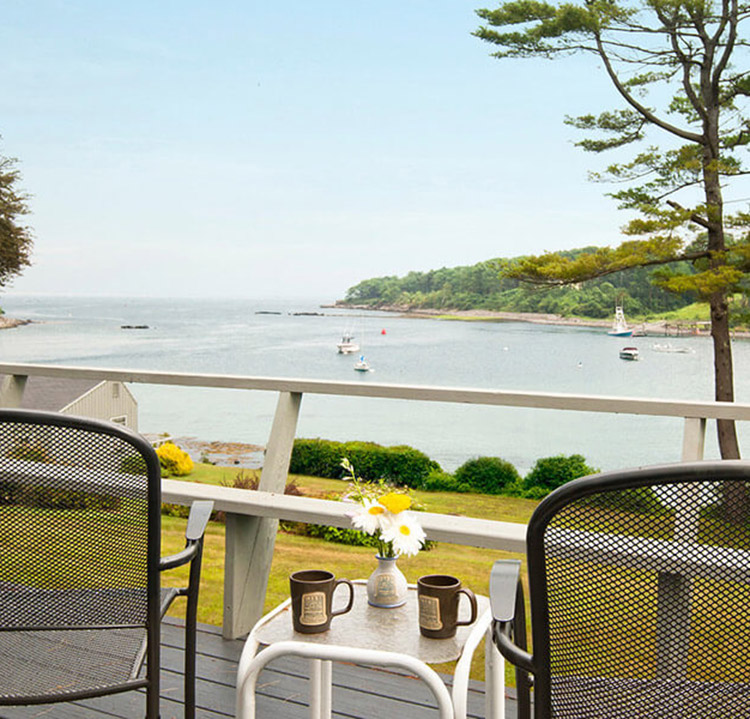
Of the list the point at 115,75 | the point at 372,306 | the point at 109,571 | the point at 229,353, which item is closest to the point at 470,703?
the point at 109,571

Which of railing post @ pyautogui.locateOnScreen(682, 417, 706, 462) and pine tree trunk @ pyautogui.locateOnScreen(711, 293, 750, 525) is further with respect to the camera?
pine tree trunk @ pyautogui.locateOnScreen(711, 293, 750, 525)

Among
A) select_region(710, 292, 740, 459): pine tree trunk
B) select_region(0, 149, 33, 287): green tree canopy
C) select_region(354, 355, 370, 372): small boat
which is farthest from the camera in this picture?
select_region(354, 355, 370, 372): small boat

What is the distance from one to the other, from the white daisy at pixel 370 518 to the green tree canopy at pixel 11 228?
57.6 feet

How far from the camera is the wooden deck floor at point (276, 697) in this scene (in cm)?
210

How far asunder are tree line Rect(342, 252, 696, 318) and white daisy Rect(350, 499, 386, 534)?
40.8ft

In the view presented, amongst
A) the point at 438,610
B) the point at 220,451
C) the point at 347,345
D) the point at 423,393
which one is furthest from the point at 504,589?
the point at 347,345

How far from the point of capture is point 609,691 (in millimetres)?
1015

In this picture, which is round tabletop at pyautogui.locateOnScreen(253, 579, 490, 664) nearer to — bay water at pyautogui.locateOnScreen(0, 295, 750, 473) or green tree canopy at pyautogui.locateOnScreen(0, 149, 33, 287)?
bay water at pyautogui.locateOnScreen(0, 295, 750, 473)

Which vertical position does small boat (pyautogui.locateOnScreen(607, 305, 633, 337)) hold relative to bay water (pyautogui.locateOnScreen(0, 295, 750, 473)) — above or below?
above

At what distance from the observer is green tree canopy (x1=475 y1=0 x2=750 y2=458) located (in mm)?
13750

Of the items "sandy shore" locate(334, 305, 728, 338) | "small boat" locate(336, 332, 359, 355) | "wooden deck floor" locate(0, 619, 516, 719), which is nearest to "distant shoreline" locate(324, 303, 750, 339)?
"sandy shore" locate(334, 305, 728, 338)

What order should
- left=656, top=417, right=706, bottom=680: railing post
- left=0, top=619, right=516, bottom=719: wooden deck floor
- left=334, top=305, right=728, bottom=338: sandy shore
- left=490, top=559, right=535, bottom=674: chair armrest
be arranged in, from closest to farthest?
left=656, top=417, right=706, bottom=680: railing post < left=490, top=559, right=535, bottom=674: chair armrest < left=0, top=619, right=516, bottom=719: wooden deck floor < left=334, top=305, right=728, bottom=338: sandy shore

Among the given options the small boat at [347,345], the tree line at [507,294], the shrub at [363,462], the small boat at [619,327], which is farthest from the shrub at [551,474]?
the small boat at [347,345]

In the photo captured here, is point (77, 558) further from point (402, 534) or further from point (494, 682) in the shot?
point (494, 682)
